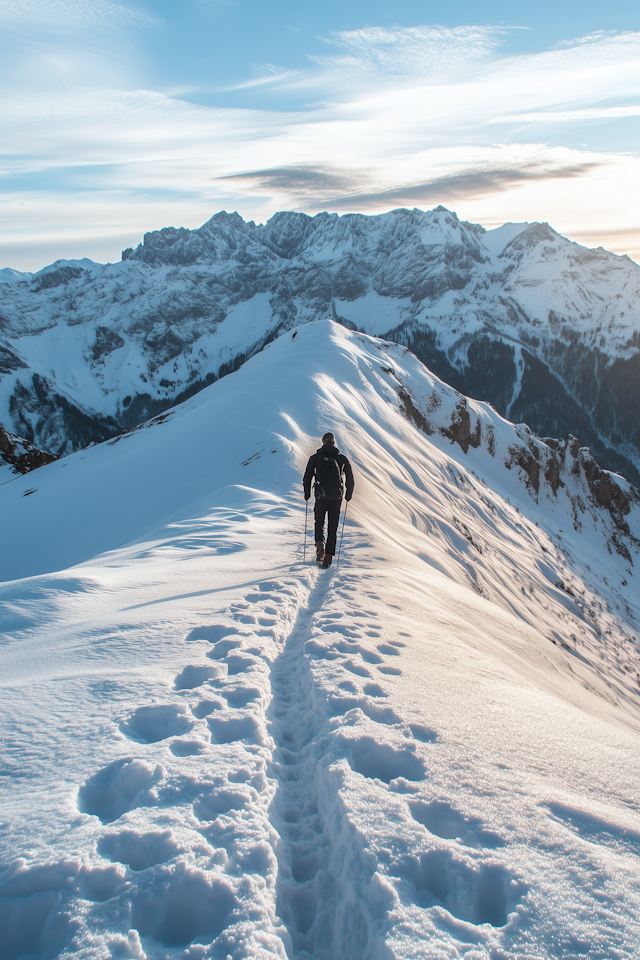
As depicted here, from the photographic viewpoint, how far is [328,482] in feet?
37.3

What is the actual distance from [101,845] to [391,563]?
30.5 ft

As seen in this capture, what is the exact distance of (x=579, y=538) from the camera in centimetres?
5166

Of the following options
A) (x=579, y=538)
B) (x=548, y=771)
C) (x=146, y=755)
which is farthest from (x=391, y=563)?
(x=579, y=538)

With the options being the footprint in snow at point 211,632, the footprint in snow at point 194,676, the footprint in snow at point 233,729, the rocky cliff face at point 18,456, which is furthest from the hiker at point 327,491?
the rocky cliff face at point 18,456

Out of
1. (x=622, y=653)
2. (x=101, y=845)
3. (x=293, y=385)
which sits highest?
(x=293, y=385)

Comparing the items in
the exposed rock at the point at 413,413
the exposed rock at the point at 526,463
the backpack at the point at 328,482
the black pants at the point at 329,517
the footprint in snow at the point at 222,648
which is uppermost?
the exposed rock at the point at 413,413

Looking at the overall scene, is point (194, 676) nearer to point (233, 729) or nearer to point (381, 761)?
point (233, 729)

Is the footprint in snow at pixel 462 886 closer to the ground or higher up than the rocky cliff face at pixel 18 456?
higher up

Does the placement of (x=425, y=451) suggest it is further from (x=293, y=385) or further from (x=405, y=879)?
(x=405, y=879)

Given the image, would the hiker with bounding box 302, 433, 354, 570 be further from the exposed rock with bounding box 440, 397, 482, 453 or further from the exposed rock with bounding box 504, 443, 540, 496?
the exposed rock with bounding box 504, 443, 540, 496

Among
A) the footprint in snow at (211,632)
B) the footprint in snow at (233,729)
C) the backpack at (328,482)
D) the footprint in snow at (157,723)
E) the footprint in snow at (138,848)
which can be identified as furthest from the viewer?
the backpack at (328,482)

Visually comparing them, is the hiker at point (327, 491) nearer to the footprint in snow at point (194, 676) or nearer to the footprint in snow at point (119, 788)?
the footprint in snow at point (194, 676)

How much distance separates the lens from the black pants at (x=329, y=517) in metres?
10.9

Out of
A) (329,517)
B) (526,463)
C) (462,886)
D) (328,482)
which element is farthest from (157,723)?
(526,463)
